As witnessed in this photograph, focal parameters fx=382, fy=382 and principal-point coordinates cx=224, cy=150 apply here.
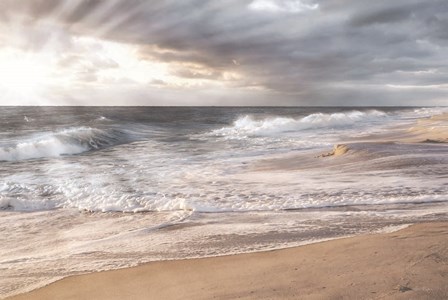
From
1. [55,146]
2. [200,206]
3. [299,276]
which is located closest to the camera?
[299,276]

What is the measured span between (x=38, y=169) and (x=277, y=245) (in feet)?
37.1

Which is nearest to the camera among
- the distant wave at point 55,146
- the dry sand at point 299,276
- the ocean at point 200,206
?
the dry sand at point 299,276

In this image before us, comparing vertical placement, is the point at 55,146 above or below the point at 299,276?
above

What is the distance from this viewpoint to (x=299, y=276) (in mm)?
3984

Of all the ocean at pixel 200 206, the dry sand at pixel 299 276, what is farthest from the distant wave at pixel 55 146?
the dry sand at pixel 299 276

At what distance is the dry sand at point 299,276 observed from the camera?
3.59m

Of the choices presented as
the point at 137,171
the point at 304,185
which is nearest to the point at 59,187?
Result: the point at 137,171

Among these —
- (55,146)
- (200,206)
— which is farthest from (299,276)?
(55,146)

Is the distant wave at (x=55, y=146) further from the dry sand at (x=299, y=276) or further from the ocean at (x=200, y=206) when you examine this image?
the dry sand at (x=299, y=276)

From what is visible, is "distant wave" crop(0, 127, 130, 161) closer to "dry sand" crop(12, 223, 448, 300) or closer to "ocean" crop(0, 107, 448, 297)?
"ocean" crop(0, 107, 448, 297)

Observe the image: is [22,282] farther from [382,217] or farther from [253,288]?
[382,217]

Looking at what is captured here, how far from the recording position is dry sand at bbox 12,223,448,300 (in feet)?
11.8

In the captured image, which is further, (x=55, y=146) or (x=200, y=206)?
(x=55, y=146)

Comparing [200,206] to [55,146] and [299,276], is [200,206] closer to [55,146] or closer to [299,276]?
[299,276]
